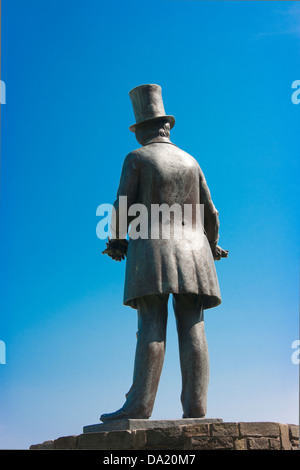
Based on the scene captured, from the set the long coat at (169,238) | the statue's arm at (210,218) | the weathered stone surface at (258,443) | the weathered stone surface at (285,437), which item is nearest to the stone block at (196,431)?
the weathered stone surface at (258,443)

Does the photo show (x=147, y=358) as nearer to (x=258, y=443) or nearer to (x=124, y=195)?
(x=258, y=443)

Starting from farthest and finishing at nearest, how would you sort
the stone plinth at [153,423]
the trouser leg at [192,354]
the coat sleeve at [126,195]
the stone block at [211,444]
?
1. the coat sleeve at [126,195]
2. the trouser leg at [192,354]
3. the stone plinth at [153,423]
4. the stone block at [211,444]

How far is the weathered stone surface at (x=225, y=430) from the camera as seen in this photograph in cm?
595

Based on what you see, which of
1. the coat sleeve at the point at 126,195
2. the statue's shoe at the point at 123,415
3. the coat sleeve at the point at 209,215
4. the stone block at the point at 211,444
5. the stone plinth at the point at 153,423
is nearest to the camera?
the stone block at the point at 211,444

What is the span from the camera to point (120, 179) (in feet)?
24.3

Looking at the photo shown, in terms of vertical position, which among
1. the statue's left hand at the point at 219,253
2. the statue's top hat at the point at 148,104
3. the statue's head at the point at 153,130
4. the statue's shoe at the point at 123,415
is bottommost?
the statue's shoe at the point at 123,415

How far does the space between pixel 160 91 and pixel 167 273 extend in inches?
88.2

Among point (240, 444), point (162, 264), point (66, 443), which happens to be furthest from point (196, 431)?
point (162, 264)

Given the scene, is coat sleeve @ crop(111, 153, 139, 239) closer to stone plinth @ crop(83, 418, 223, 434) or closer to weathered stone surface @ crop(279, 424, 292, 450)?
stone plinth @ crop(83, 418, 223, 434)

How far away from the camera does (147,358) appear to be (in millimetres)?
6629

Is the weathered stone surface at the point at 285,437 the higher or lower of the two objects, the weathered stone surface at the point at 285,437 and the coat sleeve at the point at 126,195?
the lower

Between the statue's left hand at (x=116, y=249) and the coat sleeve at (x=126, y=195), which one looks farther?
the statue's left hand at (x=116, y=249)

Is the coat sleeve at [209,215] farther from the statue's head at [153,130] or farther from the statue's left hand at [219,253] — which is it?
the statue's head at [153,130]
